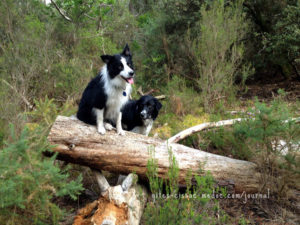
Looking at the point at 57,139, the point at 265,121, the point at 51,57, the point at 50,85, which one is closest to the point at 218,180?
the point at 265,121

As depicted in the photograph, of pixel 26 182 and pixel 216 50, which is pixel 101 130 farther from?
pixel 216 50

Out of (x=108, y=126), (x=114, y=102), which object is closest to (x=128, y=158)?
(x=108, y=126)

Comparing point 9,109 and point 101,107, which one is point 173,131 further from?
point 9,109

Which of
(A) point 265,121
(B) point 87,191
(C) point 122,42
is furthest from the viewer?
(C) point 122,42

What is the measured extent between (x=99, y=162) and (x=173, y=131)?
2.47m

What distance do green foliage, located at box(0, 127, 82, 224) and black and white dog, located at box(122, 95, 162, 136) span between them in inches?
96.3

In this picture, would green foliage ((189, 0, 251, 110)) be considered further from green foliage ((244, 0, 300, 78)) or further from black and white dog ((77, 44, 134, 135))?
black and white dog ((77, 44, 134, 135))

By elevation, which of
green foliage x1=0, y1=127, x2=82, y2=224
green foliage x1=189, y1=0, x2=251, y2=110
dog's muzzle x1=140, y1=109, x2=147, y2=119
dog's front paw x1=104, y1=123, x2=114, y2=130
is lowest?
green foliage x1=0, y1=127, x2=82, y2=224

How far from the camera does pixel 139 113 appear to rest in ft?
16.8

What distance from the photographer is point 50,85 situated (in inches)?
288

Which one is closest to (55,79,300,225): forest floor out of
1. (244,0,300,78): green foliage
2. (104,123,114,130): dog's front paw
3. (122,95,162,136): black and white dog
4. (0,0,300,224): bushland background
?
(0,0,300,224): bushland background

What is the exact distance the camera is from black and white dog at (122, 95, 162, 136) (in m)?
5.10

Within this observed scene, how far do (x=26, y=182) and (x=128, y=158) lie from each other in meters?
1.53

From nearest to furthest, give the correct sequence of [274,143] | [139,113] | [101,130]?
[274,143] → [101,130] → [139,113]
